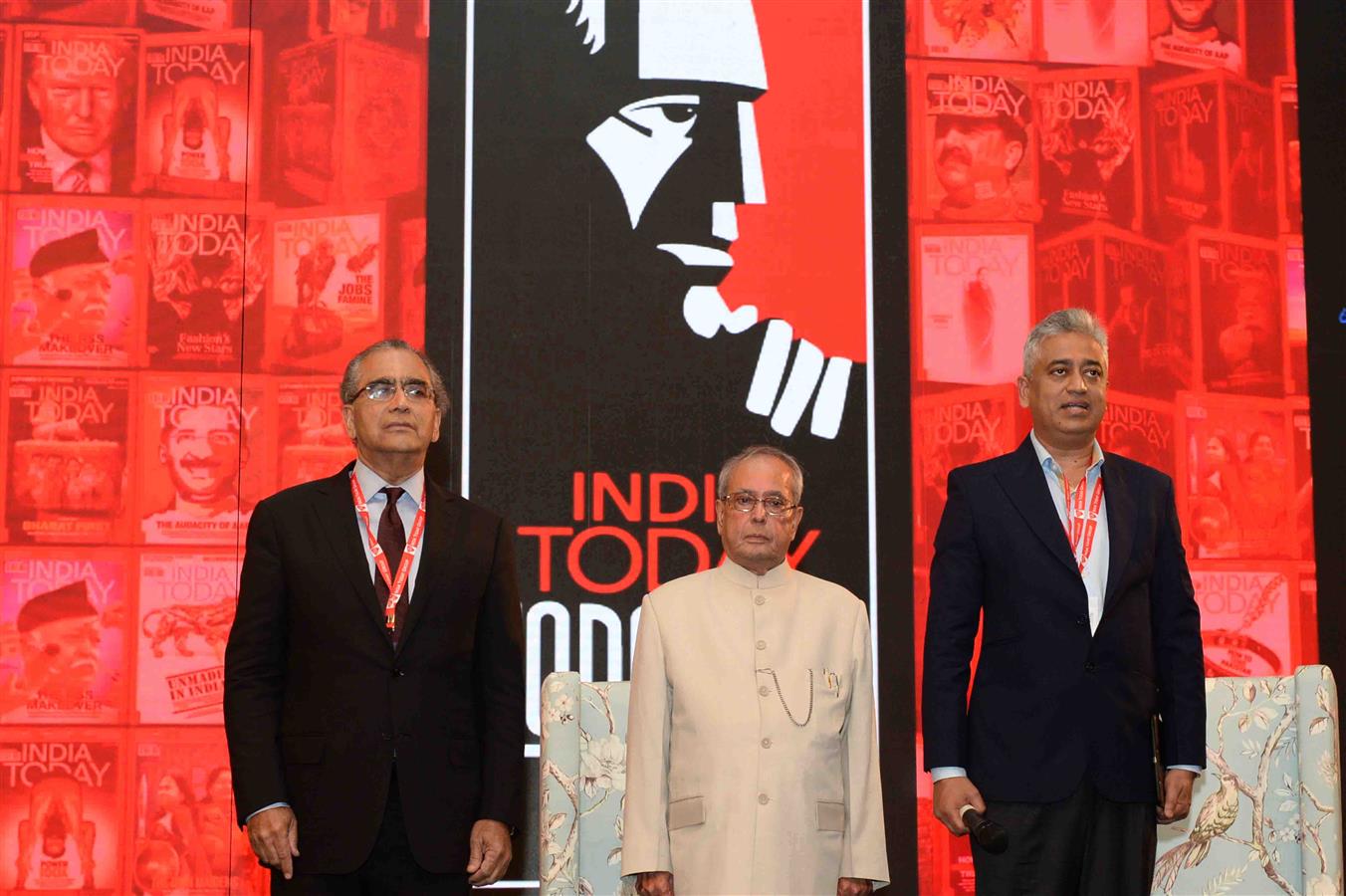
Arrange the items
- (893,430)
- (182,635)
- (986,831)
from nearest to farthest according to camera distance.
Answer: (986,831)
(182,635)
(893,430)

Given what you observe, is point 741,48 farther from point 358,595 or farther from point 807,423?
point 358,595

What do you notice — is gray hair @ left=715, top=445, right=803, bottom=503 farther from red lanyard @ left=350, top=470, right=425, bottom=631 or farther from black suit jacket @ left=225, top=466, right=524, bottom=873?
red lanyard @ left=350, top=470, right=425, bottom=631

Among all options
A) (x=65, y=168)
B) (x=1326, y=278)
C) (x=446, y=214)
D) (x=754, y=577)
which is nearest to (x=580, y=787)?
(x=754, y=577)

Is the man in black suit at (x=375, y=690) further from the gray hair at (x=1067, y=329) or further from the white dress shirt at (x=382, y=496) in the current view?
the gray hair at (x=1067, y=329)

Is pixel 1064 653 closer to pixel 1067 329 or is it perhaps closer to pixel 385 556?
pixel 1067 329

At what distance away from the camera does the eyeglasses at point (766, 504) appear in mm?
3184

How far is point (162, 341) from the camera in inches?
182

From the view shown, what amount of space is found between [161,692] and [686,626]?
2.11 metres

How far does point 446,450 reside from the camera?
4664 mm

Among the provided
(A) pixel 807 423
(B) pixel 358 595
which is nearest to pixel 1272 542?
(A) pixel 807 423

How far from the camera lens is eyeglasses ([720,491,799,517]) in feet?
10.4

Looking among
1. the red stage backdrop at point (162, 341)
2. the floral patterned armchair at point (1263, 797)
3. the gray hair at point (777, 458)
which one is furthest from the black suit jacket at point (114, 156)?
the floral patterned armchair at point (1263, 797)

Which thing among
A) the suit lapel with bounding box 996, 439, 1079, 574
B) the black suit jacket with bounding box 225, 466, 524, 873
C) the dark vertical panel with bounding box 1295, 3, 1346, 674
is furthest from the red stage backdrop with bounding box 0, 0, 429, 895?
the dark vertical panel with bounding box 1295, 3, 1346, 674

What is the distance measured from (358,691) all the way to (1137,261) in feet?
9.99
